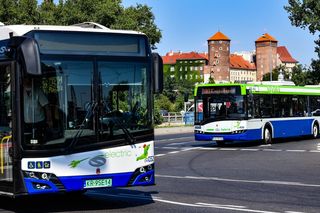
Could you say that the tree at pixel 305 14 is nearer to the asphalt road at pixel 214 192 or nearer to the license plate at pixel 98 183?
the asphalt road at pixel 214 192

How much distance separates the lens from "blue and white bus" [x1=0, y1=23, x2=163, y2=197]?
9.05m

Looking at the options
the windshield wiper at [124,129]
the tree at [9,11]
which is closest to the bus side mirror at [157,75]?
the windshield wiper at [124,129]

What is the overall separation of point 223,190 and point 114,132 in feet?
12.2

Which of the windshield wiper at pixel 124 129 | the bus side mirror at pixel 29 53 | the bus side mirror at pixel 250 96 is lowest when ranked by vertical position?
the windshield wiper at pixel 124 129

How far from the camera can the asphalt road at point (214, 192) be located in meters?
10.2

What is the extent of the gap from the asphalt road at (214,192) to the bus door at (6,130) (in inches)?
36.7

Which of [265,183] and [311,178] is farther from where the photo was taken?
[311,178]

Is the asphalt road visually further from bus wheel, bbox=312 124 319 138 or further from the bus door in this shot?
bus wheel, bbox=312 124 319 138

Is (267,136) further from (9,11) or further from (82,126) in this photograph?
(9,11)

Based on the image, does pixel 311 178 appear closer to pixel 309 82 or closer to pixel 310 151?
pixel 310 151

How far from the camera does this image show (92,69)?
9.51 m

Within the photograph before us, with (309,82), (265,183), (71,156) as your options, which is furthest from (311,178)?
(309,82)

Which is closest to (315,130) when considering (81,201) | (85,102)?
(81,201)

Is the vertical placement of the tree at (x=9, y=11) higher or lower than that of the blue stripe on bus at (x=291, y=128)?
higher
